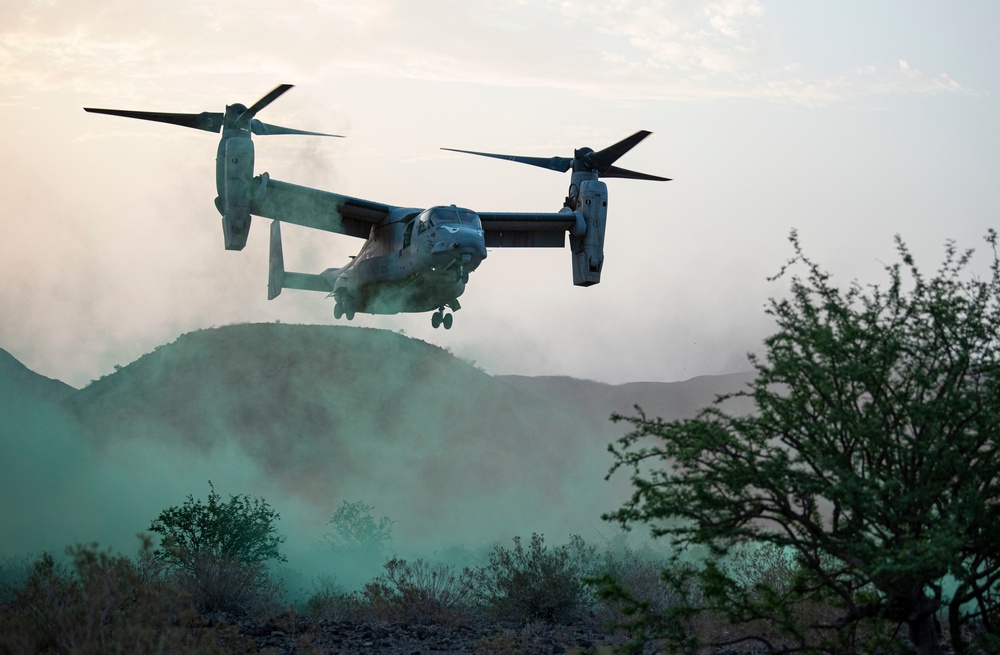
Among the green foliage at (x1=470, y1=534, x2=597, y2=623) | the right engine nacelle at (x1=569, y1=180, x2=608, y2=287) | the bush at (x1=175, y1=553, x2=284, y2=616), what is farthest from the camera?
the right engine nacelle at (x1=569, y1=180, x2=608, y2=287)

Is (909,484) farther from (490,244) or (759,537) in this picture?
(490,244)

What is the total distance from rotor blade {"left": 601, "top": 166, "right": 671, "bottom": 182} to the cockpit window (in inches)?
236

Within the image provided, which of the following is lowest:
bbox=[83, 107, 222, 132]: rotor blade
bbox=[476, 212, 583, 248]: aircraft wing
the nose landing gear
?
the nose landing gear

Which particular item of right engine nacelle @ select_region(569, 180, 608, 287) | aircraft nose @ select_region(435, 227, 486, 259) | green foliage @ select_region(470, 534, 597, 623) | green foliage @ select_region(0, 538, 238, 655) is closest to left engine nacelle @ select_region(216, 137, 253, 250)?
aircraft nose @ select_region(435, 227, 486, 259)

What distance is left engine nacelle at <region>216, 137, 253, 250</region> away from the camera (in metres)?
25.5

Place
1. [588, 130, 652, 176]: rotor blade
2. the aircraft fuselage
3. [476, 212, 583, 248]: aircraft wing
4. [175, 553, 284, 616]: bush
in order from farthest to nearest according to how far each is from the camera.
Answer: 1. [476, 212, 583, 248]: aircraft wing
2. [588, 130, 652, 176]: rotor blade
3. the aircraft fuselage
4. [175, 553, 284, 616]: bush

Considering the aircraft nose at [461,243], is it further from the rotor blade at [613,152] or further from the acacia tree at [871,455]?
the acacia tree at [871,455]

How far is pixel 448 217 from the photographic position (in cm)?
2681

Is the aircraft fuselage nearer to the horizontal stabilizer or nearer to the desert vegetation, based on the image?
the horizontal stabilizer

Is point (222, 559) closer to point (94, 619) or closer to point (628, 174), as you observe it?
point (94, 619)

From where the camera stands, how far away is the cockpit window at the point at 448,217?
26.7 metres

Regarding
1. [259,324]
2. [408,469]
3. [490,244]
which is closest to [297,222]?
[490,244]

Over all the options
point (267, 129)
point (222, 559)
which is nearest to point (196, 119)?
point (267, 129)

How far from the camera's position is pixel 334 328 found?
77.4 meters
